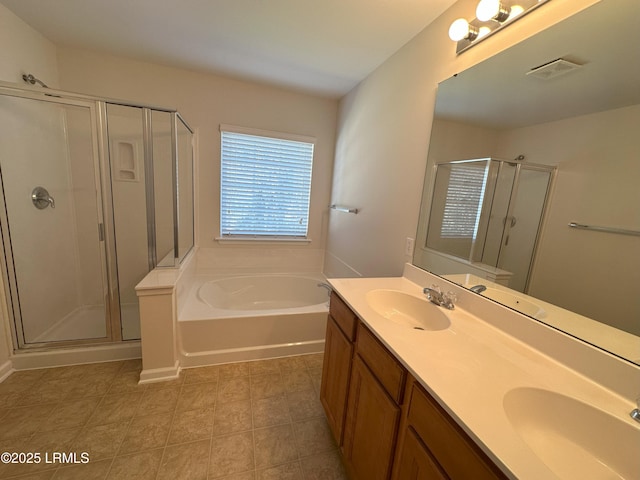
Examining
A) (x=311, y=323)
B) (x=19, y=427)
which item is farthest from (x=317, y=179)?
(x=19, y=427)

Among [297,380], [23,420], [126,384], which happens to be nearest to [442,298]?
[297,380]

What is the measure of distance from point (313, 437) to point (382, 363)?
33.9 inches

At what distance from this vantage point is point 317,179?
301 cm

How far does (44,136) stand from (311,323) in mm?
2631

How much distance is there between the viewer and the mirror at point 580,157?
756mm

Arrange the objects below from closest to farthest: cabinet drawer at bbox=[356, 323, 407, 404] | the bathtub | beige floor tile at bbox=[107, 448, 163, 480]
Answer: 1. cabinet drawer at bbox=[356, 323, 407, 404]
2. beige floor tile at bbox=[107, 448, 163, 480]
3. the bathtub

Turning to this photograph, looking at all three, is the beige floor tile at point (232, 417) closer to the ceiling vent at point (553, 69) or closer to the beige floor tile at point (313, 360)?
the beige floor tile at point (313, 360)

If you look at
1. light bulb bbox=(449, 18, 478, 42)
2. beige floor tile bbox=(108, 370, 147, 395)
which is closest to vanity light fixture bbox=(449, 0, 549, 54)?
light bulb bbox=(449, 18, 478, 42)

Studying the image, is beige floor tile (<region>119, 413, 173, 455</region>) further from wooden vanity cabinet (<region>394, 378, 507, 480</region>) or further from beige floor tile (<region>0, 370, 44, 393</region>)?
wooden vanity cabinet (<region>394, 378, 507, 480</region>)

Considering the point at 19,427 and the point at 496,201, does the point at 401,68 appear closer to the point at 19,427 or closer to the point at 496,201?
the point at 496,201

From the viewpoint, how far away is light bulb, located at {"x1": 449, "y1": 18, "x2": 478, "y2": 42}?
120cm

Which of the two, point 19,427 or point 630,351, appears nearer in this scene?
point 630,351

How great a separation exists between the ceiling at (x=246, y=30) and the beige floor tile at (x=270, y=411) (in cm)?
245

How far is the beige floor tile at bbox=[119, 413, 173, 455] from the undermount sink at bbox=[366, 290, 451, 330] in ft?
4.40
